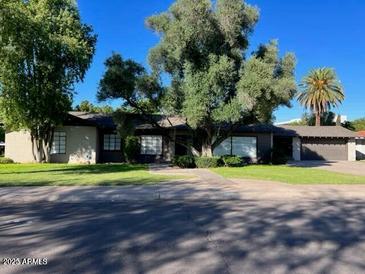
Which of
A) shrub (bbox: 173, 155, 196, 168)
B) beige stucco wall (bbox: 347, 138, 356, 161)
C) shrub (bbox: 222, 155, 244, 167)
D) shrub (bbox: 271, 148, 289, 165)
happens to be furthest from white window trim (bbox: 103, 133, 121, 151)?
beige stucco wall (bbox: 347, 138, 356, 161)

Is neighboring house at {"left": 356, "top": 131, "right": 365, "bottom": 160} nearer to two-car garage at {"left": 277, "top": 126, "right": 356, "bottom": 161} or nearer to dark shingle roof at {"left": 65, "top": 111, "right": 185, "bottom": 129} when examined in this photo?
two-car garage at {"left": 277, "top": 126, "right": 356, "bottom": 161}

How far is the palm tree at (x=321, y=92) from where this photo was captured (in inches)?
2104

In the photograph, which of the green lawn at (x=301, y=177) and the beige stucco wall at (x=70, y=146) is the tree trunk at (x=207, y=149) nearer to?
the green lawn at (x=301, y=177)

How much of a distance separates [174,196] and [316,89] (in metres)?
44.7

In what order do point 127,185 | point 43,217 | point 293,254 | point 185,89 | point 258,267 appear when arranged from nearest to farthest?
point 258,267
point 293,254
point 43,217
point 127,185
point 185,89

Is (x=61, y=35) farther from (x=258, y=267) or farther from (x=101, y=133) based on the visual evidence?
(x=258, y=267)

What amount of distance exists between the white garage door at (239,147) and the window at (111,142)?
26.0ft

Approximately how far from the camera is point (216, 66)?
25156 mm

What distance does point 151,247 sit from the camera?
6.62m

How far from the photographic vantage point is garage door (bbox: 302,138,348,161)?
43469 millimetres

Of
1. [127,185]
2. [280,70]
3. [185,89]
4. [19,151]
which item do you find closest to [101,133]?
[19,151]

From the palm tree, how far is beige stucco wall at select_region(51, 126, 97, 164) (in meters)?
30.6

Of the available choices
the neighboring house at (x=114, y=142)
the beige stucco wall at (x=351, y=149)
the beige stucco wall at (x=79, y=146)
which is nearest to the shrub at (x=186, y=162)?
the neighboring house at (x=114, y=142)

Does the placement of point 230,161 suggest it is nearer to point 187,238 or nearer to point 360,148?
point 187,238
